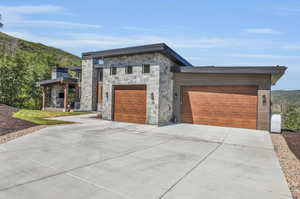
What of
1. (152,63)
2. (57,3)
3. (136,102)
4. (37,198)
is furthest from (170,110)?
(37,198)

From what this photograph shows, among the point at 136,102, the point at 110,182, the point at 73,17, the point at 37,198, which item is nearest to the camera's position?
the point at 37,198

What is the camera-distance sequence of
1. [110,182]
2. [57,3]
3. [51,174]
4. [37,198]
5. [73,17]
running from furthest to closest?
[73,17], [57,3], [51,174], [110,182], [37,198]

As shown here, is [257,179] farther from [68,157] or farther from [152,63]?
[152,63]

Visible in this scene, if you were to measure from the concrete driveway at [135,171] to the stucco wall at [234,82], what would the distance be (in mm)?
5404

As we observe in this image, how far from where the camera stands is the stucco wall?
468 inches

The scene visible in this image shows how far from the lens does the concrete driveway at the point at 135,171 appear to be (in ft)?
11.6

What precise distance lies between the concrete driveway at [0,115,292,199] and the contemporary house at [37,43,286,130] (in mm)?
5528

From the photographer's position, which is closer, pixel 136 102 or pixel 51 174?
pixel 51 174

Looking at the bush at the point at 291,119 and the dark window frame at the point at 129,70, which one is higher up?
the dark window frame at the point at 129,70

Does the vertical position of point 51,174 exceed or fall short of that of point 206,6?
it falls short

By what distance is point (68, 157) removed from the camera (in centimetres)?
560

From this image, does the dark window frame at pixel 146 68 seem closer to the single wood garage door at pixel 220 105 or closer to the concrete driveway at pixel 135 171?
the single wood garage door at pixel 220 105

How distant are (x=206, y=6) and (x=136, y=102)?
8.10 metres

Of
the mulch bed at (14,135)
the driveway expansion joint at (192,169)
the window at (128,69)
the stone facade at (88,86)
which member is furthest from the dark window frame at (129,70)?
the stone facade at (88,86)
